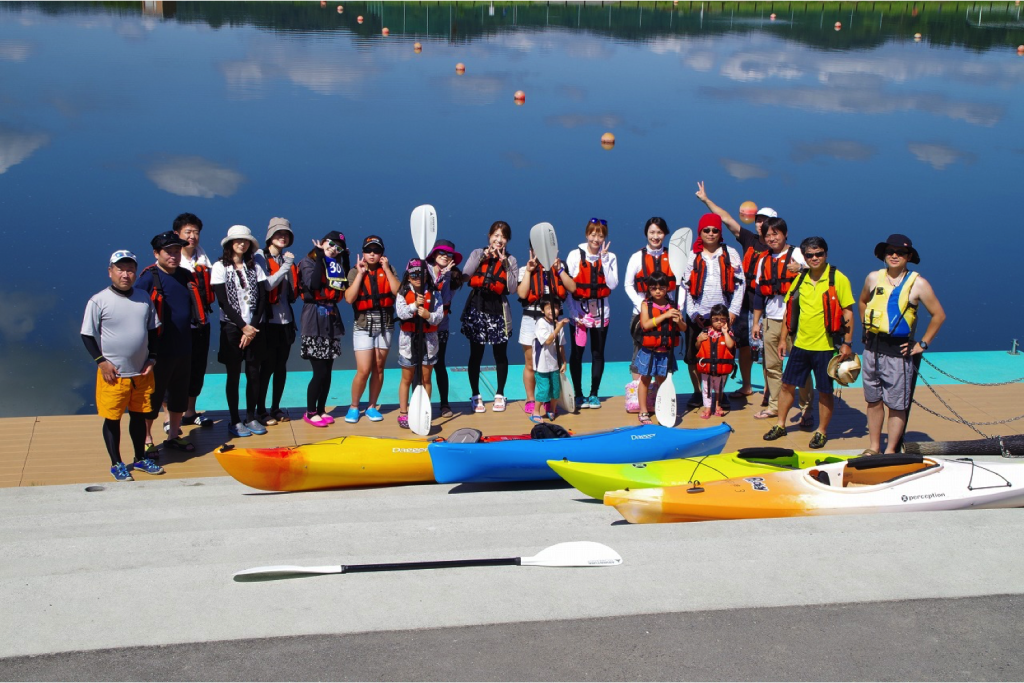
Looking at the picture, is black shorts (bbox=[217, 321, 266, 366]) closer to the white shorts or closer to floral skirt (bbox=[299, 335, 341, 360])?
floral skirt (bbox=[299, 335, 341, 360])

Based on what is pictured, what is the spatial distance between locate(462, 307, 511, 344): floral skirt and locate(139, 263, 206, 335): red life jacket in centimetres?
177

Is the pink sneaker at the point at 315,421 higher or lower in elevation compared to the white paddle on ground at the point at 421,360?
lower

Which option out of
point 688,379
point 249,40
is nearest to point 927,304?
point 688,379

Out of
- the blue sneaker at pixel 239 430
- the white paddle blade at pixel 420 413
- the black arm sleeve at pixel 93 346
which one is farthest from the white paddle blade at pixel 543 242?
the black arm sleeve at pixel 93 346

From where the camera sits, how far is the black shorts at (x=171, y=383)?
581 cm

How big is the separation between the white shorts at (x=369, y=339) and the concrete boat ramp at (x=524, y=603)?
90.8 inches

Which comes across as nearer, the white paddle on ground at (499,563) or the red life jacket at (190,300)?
the white paddle on ground at (499,563)

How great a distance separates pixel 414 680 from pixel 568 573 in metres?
0.83

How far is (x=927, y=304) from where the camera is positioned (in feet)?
18.7

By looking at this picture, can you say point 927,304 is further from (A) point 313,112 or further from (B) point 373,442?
(A) point 313,112

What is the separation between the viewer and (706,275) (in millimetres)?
7035

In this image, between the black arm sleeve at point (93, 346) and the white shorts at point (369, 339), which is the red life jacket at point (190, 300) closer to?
the black arm sleeve at point (93, 346)

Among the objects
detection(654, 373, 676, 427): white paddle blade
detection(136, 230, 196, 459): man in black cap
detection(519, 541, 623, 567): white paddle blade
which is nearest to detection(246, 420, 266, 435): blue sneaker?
detection(136, 230, 196, 459): man in black cap

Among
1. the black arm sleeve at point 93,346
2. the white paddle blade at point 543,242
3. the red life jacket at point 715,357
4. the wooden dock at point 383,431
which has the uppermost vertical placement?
the white paddle blade at point 543,242
